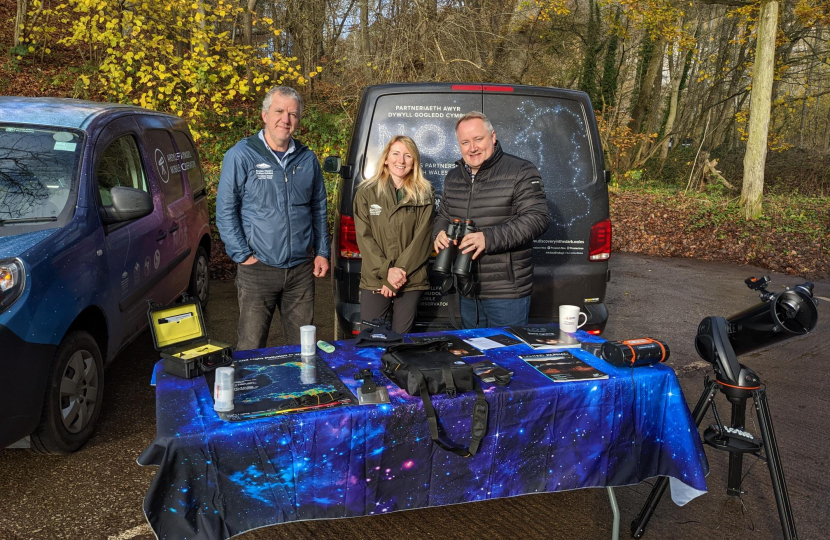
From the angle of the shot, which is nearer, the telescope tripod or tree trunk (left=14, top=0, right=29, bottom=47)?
the telescope tripod

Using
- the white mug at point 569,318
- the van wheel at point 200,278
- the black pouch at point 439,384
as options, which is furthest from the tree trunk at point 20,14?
the black pouch at point 439,384

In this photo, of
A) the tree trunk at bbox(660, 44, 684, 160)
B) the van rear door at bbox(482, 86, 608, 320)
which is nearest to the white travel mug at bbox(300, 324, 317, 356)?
the van rear door at bbox(482, 86, 608, 320)

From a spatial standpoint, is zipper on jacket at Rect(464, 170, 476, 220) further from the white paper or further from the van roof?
the van roof

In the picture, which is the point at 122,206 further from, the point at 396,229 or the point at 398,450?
the point at 398,450

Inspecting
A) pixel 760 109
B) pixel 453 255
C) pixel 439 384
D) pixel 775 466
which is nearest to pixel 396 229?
pixel 453 255

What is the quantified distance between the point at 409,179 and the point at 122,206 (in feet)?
5.85

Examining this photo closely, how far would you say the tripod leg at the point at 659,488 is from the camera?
292 cm

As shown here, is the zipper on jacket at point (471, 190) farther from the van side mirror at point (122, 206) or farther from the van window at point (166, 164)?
the van window at point (166, 164)

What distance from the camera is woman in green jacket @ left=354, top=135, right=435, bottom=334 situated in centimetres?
397

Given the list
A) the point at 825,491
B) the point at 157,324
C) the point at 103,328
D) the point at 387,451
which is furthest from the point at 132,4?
the point at 825,491

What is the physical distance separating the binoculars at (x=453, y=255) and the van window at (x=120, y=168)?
2.18m

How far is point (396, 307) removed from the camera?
412cm

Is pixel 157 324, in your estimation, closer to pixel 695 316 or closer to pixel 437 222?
pixel 437 222

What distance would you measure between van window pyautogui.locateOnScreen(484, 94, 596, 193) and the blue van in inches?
95.5
